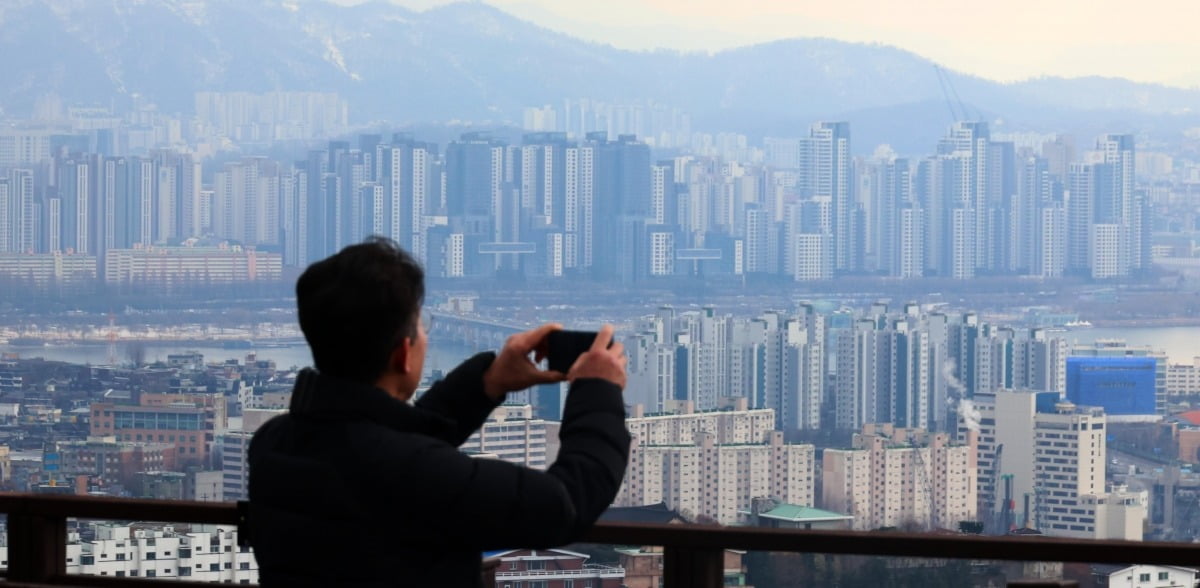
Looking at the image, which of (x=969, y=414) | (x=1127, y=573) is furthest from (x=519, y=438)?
(x=1127, y=573)

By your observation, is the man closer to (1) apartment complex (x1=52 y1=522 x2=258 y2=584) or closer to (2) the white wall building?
(2) the white wall building

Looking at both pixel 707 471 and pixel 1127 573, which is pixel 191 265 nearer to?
pixel 707 471

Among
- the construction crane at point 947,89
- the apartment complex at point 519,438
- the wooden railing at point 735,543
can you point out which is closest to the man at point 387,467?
the wooden railing at point 735,543

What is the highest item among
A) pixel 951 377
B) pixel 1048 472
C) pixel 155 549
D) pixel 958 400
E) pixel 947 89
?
pixel 947 89

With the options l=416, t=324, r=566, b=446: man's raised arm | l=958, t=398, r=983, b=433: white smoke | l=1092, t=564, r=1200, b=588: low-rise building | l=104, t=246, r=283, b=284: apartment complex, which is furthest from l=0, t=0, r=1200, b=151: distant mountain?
l=416, t=324, r=566, b=446: man's raised arm

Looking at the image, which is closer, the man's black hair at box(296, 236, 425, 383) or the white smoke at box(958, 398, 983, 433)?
the man's black hair at box(296, 236, 425, 383)

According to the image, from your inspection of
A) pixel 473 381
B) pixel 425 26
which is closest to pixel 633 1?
pixel 425 26

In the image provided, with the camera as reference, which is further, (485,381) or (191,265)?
(191,265)
